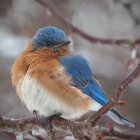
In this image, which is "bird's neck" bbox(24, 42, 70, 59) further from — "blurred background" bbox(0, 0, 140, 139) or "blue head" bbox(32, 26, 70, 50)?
"blurred background" bbox(0, 0, 140, 139)

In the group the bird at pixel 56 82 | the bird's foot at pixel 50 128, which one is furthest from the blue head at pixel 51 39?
the bird's foot at pixel 50 128

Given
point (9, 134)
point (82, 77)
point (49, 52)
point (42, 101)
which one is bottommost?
point (9, 134)

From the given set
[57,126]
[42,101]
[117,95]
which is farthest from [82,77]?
[117,95]

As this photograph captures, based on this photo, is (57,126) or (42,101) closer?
(57,126)

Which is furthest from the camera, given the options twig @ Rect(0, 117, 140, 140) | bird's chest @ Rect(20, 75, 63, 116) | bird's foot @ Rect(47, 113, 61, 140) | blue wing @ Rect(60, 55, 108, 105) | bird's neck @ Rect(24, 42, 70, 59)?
bird's neck @ Rect(24, 42, 70, 59)

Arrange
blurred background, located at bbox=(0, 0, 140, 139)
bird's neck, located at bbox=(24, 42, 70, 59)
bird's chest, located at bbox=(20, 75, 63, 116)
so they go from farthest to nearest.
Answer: blurred background, located at bbox=(0, 0, 140, 139) → bird's neck, located at bbox=(24, 42, 70, 59) → bird's chest, located at bbox=(20, 75, 63, 116)

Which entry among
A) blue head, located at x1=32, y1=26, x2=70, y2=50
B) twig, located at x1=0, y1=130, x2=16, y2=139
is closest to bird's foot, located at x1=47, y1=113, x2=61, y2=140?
twig, located at x1=0, y1=130, x2=16, y2=139

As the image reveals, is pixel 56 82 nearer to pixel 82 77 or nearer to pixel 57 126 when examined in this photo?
pixel 82 77

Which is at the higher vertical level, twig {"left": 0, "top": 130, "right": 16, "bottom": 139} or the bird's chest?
the bird's chest
